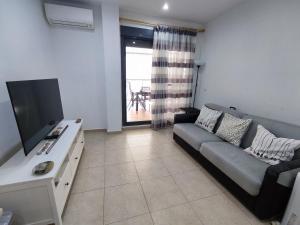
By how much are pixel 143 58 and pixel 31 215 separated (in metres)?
Answer: 3.33

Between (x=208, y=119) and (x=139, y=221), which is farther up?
(x=208, y=119)

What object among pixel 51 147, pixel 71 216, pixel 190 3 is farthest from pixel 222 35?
pixel 71 216

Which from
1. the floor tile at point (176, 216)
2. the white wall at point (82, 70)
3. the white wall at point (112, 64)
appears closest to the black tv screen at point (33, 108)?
the white wall at point (82, 70)

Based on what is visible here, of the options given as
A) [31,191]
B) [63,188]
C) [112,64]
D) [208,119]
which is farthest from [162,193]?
[112,64]

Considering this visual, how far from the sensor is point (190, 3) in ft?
8.64

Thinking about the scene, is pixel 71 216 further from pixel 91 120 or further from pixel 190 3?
pixel 190 3

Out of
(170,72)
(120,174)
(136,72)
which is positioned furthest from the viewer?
(136,72)

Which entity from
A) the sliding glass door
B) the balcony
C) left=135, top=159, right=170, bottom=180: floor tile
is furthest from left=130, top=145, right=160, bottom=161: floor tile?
the balcony

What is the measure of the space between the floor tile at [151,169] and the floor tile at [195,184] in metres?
0.21

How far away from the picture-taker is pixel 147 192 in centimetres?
178

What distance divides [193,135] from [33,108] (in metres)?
2.20

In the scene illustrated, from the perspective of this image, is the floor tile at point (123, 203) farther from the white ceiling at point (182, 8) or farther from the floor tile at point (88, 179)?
the white ceiling at point (182, 8)

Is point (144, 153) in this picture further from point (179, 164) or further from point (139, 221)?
point (139, 221)

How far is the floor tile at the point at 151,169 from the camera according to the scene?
2.07 m
